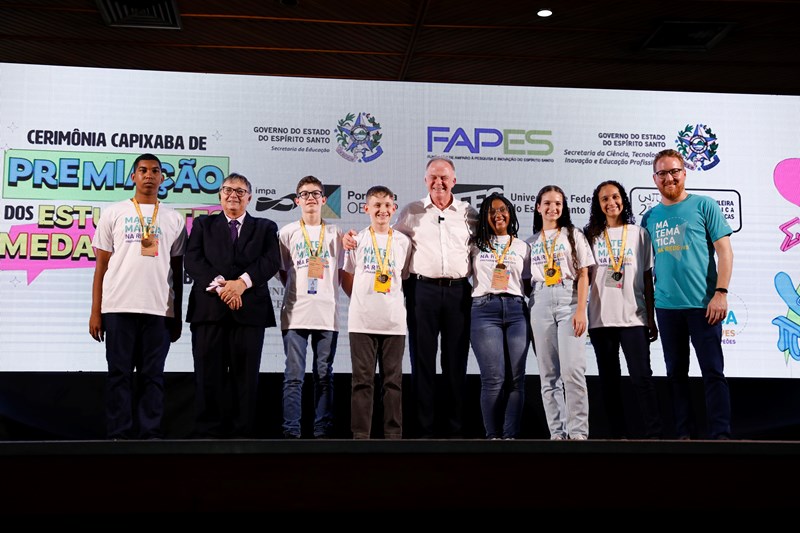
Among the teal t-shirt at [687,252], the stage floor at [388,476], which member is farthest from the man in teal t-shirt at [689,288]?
the stage floor at [388,476]

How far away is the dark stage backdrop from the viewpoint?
4.70m

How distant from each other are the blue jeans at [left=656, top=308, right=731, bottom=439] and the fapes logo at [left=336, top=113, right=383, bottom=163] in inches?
84.3

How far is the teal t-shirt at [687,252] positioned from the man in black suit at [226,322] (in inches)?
70.7

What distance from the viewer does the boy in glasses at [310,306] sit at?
380 cm

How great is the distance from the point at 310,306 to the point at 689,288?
174cm

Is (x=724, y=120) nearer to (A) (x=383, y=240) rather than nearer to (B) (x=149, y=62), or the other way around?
(A) (x=383, y=240)

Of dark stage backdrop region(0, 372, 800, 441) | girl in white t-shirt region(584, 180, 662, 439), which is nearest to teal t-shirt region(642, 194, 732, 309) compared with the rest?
girl in white t-shirt region(584, 180, 662, 439)

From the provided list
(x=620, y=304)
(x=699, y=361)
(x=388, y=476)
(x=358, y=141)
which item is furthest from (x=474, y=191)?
(x=388, y=476)

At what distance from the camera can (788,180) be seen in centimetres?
523

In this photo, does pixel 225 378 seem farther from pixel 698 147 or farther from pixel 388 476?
pixel 698 147

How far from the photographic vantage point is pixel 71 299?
477 cm

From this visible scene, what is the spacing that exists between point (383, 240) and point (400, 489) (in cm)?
157

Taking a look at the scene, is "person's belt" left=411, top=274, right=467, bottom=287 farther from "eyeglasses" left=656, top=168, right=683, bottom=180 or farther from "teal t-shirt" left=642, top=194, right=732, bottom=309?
"eyeglasses" left=656, top=168, right=683, bottom=180

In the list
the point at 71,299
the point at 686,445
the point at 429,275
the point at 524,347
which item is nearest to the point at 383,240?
the point at 429,275
